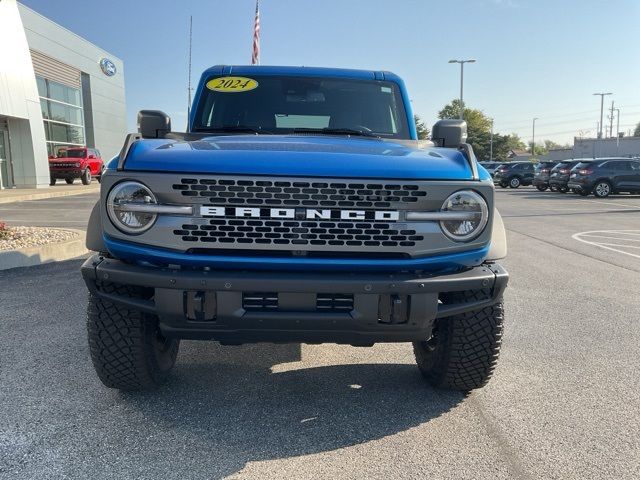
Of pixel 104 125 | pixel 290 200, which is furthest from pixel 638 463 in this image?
pixel 104 125

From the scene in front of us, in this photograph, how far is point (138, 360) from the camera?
9.47 ft

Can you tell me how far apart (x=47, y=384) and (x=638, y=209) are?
59.0 feet

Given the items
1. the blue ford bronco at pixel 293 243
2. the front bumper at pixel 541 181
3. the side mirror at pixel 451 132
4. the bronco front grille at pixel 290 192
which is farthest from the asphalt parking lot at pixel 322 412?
the front bumper at pixel 541 181

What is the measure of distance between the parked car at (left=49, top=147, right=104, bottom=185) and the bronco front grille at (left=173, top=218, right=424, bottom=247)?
2344 cm

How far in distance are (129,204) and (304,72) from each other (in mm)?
2255

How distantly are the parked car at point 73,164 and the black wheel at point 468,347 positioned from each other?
23.5 m

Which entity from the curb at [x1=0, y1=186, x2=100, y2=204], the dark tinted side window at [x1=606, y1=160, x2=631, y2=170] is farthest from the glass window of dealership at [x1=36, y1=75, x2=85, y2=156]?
the dark tinted side window at [x1=606, y1=160, x2=631, y2=170]

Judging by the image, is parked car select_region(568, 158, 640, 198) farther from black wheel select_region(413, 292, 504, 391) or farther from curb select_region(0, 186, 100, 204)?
black wheel select_region(413, 292, 504, 391)

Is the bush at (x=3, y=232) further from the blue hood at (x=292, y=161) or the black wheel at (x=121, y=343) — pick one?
the blue hood at (x=292, y=161)

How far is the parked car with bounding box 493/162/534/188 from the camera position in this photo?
1254 inches

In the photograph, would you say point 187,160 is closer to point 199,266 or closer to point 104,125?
point 199,266

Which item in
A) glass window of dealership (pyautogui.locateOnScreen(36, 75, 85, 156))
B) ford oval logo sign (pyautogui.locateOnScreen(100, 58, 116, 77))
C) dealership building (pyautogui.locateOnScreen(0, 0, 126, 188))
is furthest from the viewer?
ford oval logo sign (pyautogui.locateOnScreen(100, 58, 116, 77))

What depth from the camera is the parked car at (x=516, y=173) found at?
3186 centimetres

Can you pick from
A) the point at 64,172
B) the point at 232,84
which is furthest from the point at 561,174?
the point at 232,84
